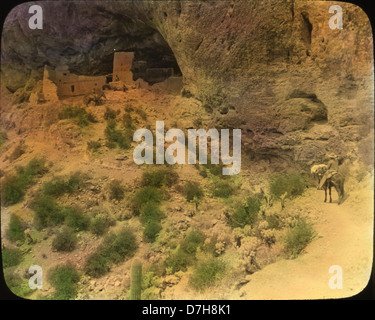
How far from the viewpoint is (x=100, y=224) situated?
315 cm

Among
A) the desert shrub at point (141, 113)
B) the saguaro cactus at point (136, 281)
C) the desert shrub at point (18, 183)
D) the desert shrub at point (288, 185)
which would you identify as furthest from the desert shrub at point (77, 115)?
the desert shrub at point (288, 185)

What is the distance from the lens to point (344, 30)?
3221 mm

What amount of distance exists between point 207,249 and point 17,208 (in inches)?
66.9

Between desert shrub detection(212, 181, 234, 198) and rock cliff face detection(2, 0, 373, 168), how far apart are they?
49 cm

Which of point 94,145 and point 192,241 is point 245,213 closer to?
point 192,241

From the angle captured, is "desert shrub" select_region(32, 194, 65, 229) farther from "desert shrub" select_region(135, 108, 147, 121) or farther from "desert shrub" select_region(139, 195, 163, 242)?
"desert shrub" select_region(135, 108, 147, 121)

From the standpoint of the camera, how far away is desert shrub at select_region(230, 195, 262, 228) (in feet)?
10.5

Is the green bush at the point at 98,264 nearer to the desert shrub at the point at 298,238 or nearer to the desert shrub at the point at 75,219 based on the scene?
the desert shrub at the point at 75,219

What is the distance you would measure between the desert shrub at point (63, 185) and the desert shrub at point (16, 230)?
0.34 meters

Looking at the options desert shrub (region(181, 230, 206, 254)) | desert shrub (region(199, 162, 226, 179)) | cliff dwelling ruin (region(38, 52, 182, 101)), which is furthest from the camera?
cliff dwelling ruin (region(38, 52, 182, 101))

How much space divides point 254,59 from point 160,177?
4.98 feet

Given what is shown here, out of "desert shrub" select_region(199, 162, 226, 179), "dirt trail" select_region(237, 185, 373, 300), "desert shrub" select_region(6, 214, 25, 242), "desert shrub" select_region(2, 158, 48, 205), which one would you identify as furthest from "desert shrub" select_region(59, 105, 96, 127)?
"dirt trail" select_region(237, 185, 373, 300)

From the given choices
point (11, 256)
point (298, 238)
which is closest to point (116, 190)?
point (11, 256)
